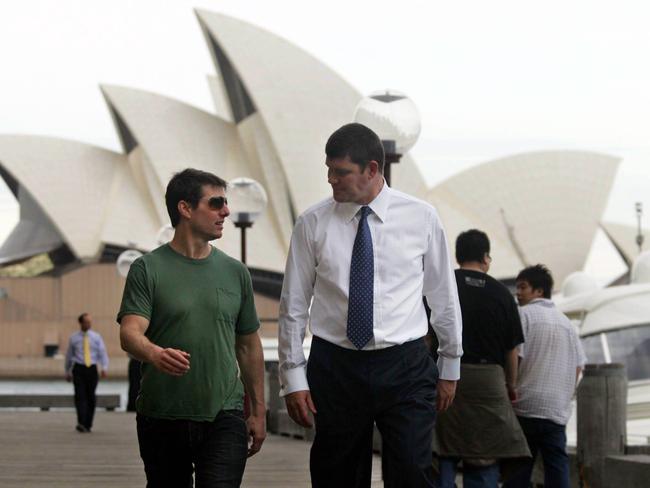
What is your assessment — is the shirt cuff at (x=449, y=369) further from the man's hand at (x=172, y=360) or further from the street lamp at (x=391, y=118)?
the street lamp at (x=391, y=118)

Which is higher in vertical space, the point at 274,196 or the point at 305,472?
the point at 274,196

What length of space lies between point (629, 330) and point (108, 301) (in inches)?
1637

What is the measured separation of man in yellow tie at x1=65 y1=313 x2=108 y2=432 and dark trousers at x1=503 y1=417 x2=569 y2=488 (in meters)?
7.99

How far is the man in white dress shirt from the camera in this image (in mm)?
4082

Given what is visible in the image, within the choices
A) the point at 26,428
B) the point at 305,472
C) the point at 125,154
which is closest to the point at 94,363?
the point at 26,428

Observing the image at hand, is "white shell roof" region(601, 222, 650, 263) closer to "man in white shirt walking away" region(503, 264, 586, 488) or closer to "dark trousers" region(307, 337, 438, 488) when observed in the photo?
"man in white shirt walking away" region(503, 264, 586, 488)

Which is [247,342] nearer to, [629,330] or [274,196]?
[629,330]

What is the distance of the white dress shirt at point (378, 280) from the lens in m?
4.14

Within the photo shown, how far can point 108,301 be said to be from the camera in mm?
50781

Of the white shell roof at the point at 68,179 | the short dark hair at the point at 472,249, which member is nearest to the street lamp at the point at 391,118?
the short dark hair at the point at 472,249

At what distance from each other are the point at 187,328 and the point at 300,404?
38 centimetres

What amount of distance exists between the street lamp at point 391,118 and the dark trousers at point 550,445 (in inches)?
88.8

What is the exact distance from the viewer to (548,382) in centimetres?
641

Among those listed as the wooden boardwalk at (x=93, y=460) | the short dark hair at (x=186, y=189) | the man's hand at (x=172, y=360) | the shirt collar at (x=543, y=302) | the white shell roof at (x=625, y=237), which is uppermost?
the white shell roof at (x=625, y=237)
